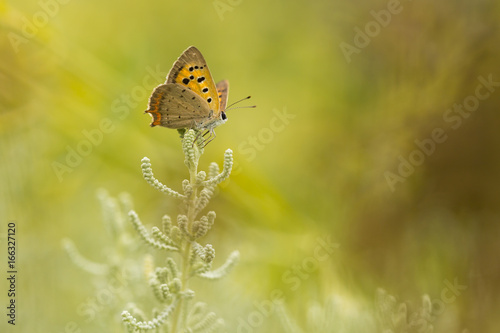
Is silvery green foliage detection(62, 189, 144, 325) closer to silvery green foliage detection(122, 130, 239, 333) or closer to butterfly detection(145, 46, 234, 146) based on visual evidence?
butterfly detection(145, 46, 234, 146)

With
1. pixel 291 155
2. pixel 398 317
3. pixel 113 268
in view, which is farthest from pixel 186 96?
pixel 291 155

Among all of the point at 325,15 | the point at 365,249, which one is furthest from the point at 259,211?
the point at 325,15

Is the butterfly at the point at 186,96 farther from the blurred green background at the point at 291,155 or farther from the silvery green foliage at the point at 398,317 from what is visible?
the silvery green foliage at the point at 398,317

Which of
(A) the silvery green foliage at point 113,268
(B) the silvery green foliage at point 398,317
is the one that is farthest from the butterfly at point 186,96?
(B) the silvery green foliage at point 398,317

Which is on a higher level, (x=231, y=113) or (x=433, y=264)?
(x=231, y=113)

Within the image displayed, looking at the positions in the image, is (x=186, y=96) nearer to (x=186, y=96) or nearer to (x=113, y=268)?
(x=186, y=96)

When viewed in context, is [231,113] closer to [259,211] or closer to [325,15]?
[325,15]

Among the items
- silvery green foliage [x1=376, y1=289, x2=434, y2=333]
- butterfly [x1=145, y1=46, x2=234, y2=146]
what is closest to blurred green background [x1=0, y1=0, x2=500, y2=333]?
silvery green foliage [x1=376, y1=289, x2=434, y2=333]
